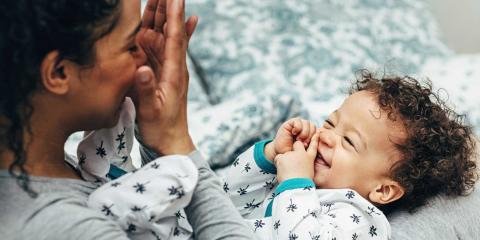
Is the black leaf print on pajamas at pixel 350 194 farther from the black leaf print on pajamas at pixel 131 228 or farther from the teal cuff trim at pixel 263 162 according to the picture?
the black leaf print on pajamas at pixel 131 228

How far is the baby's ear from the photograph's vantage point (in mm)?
1236

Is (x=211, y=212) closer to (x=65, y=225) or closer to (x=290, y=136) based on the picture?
(x=65, y=225)

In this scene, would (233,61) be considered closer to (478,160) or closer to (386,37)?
(386,37)

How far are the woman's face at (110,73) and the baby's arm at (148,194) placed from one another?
3.7 inches

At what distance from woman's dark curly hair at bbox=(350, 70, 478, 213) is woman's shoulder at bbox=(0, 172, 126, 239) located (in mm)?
629

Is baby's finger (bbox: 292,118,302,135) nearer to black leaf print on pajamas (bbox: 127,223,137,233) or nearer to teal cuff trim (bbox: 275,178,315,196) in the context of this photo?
teal cuff trim (bbox: 275,178,315,196)

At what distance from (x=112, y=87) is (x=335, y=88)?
4.73 ft

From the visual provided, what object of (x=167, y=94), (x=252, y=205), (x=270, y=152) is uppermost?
(x=167, y=94)

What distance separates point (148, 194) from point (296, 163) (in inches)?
16.2

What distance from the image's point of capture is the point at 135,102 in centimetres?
93

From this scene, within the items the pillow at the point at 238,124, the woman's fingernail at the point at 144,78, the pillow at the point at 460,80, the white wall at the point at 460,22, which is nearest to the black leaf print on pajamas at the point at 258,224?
the woman's fingernail at the point at 144,78

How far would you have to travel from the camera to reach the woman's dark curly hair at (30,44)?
0.74m

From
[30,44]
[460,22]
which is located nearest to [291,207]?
[30,44]

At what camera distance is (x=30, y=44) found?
750mm
